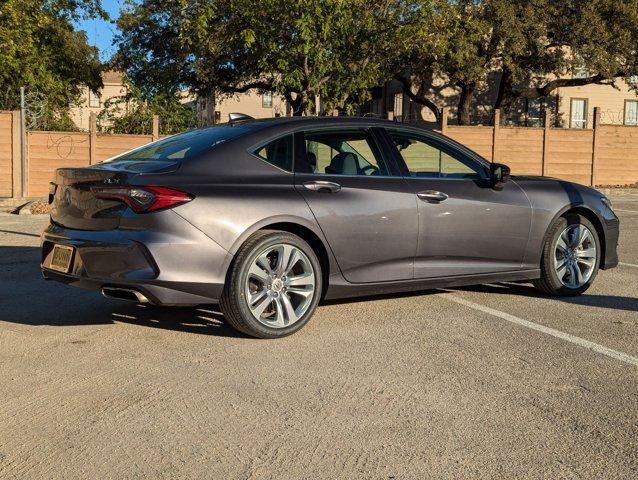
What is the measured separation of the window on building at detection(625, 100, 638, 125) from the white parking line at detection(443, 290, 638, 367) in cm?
3557

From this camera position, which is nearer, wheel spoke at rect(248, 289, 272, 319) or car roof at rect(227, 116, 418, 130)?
wheel spoke at rect(248, 289, 272, 319)

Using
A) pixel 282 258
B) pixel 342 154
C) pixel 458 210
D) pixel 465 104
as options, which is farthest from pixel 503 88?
pixel 282 258

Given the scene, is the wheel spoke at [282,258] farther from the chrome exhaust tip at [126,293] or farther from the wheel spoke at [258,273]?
the chrome exhaust tip at [126,293]

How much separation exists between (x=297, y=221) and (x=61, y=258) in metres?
1.63

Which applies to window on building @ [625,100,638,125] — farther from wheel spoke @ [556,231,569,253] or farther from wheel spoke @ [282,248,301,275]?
wheel spoke @ [282,248,301,275]

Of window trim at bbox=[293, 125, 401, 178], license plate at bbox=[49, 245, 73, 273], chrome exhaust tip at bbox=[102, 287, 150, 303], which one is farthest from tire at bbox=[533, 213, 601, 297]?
license plate at bbox=[49, 245, 73, 273]

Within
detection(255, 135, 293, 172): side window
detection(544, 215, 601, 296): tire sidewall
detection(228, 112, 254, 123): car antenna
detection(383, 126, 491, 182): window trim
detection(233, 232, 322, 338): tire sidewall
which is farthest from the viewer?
detection(544, 215, 601, 296): tire sidewall

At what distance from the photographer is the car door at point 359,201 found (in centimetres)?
529

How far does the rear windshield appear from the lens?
514 centimetres

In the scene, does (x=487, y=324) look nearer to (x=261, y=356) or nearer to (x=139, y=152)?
(x=261, y=356)

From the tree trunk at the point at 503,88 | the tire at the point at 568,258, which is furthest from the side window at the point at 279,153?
the tree trunk at the point at 503,88

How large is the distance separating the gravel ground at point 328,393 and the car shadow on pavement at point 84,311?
32mm

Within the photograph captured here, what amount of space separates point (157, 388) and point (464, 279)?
2.88m

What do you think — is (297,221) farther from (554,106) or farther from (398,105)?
(398,105)
